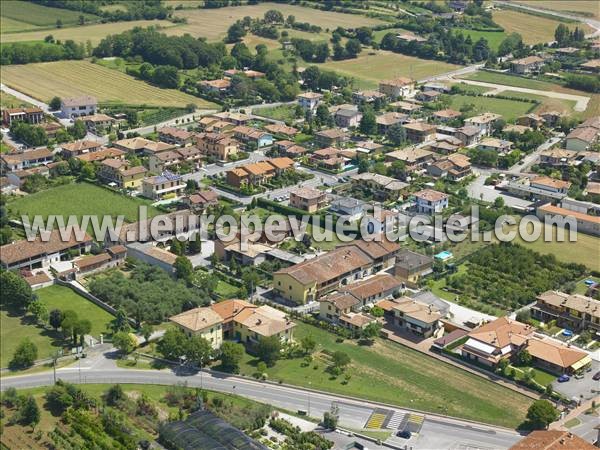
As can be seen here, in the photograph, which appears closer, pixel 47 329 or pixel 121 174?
pixel 47 329

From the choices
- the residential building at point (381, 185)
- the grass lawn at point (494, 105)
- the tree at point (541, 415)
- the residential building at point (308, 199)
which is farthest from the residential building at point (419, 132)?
the tree at point (541, 415)

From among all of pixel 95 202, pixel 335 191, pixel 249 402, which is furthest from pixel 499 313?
pixel 95 202

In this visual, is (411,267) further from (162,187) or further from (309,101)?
(309,101)

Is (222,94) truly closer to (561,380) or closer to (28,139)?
(28,139)

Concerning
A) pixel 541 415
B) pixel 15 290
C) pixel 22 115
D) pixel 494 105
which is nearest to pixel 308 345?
pixel 541 415

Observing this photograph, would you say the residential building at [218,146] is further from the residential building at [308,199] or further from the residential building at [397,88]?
the residential building at [397,88]

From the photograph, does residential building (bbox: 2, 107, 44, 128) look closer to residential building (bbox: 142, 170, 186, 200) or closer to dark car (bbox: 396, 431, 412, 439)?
residential building (bbox: 142, 170, 186, 200)
